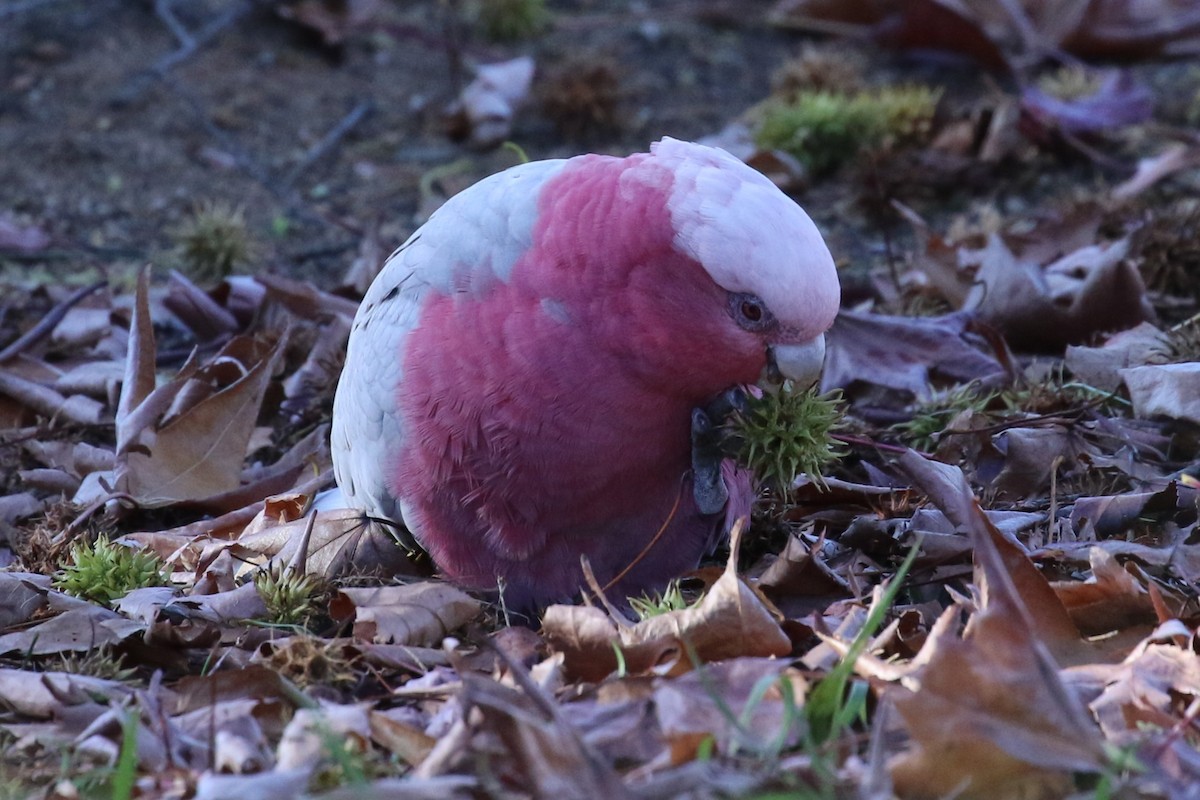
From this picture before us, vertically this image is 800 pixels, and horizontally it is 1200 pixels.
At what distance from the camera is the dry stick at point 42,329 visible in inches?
148

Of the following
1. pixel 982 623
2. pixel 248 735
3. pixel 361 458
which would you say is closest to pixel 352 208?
pixel 361 458

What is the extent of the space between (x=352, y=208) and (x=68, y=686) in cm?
306

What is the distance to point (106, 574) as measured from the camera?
8.66 ft

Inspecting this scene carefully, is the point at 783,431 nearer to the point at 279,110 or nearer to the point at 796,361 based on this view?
the point at 796,361

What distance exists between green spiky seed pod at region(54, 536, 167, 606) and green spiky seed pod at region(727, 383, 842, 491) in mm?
1228

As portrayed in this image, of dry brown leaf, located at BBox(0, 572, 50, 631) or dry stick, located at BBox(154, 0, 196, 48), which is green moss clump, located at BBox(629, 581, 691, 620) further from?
dry stick, located at BBox(154, 0, 196, 48)

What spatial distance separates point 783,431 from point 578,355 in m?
0.41

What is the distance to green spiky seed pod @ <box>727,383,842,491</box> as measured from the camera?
247cm

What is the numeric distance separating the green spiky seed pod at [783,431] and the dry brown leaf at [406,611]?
60 cm

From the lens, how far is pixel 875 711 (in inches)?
76.6

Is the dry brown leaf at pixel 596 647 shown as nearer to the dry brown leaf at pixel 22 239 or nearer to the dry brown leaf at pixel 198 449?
the dry brown leaf at pixel 198 449

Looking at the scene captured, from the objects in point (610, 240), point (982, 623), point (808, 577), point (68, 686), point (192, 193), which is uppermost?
point (610, 240)

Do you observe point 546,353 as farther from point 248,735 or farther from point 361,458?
point 248,735

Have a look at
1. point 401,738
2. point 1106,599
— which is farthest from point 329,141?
point 1106,599
